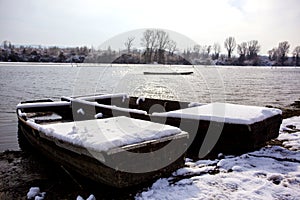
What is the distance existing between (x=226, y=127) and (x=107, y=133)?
273 centimetres

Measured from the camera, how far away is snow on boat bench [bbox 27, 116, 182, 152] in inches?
149

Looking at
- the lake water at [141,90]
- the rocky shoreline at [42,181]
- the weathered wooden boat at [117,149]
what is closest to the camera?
the weathered wooden boat at [117,149]

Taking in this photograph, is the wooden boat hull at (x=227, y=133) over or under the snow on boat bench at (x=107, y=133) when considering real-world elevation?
under

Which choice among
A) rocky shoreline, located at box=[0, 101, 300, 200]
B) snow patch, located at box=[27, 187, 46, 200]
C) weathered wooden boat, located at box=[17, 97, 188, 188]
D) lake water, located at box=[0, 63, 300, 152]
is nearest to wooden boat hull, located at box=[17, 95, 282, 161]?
weathered wooden boat, located at box=[17, 97, 188, 188]

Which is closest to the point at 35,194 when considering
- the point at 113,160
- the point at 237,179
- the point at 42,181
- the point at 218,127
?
the point at 42,181

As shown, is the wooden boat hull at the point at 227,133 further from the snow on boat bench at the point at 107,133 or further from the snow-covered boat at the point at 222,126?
the snow on boat bench at the point at 107,133

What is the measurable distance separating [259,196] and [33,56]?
103137 mm

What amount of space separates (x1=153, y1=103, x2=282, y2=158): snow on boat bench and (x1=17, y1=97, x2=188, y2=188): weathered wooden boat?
128cm

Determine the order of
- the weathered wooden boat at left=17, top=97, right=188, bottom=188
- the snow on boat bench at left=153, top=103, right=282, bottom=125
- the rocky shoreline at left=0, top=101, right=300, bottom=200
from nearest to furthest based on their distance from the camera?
1. the weathered wooden boat at left=17, top=97, right=188, bottom=188
2. the rocky shoreline at left=0, top=101, right=300, bottom=200
3. the snow on boat bench at left=153, top=103, right=282, bottom=125

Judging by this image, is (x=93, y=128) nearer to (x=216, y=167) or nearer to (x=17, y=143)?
(x=216, y=167)

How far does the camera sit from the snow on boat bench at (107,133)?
12.4 feet

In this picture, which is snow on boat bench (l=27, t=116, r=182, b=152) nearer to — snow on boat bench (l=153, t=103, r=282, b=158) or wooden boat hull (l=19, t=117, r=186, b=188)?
wooden boat hull (l=19, t=117, r=186, b=188)

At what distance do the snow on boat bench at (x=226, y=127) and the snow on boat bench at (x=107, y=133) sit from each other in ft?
4.53

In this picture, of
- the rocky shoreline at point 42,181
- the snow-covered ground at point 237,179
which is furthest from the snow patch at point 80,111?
the snow-covered ground at point 237,179
